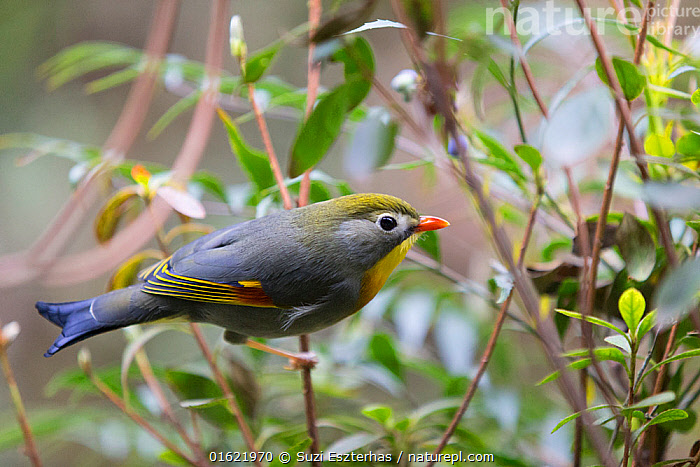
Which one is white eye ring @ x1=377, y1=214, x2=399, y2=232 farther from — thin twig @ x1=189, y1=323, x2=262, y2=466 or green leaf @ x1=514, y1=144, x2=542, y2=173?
thin twig @ x1=189, y1=323, x2=262, y2=466

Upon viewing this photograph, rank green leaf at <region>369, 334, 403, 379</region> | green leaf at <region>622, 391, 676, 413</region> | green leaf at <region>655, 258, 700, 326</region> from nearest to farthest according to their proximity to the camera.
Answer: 1. green leaf at <region>655, 258, 700, 326</region>
2. green leaf at <region>622, 391, 676, 413</region>
3. green leaf at <region>369, 334, 403, 379</region>

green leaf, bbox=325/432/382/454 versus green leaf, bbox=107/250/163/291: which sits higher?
green leaf, bbox=107/250/163/291

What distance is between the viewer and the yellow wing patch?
1.37 metres

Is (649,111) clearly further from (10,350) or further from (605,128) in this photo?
(10,350)

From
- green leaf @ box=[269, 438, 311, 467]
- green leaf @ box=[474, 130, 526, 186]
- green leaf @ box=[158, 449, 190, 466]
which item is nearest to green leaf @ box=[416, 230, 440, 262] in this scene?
green leaf @ box=[474, 130, 526, 186]

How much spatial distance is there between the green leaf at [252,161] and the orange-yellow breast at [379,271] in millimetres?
358

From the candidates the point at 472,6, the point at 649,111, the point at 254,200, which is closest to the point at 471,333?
the point at 254,200

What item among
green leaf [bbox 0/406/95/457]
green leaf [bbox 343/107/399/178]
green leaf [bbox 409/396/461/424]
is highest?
green leaf [bbox 343/107/399/178]

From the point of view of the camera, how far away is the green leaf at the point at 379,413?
1281 millimetres

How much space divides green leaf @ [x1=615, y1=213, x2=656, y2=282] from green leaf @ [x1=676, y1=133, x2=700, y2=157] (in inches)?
6.8

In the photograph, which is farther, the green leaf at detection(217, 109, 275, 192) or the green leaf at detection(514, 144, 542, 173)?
the green leaf at detection(217, 109, 275, 192)

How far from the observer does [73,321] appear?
53.4 inches

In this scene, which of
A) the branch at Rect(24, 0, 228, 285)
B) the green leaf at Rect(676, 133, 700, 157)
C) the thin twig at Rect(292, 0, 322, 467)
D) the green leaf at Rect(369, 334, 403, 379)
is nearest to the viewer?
the green leaf at Rect(676, 133, 700, 157)

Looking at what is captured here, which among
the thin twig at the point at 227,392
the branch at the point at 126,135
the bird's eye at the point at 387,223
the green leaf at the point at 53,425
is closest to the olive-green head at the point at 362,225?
the bird's eye at the point at 387,223
